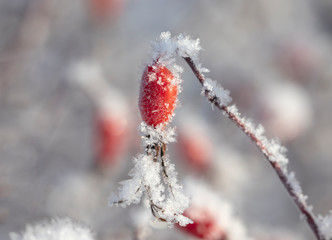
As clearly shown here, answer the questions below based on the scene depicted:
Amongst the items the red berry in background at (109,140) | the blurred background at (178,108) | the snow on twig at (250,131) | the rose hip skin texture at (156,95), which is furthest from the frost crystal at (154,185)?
the red berry in background at (109,140)

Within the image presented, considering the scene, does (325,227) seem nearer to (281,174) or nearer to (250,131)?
(281,174)

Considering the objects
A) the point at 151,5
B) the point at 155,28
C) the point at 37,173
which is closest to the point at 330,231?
the point at 37,173

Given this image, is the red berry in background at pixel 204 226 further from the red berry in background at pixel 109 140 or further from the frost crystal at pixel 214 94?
the red berry in background at pixel 109 140

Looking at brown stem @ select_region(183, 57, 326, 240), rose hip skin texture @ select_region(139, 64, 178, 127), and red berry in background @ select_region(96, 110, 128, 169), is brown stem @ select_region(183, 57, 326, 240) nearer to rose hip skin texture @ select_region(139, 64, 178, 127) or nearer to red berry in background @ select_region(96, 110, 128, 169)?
rose hip skin texture @ select_region(139, 64, 178, 127)

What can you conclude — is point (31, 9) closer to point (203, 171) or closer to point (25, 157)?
point (25, 157)

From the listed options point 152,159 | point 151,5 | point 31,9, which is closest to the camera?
point 152,159
